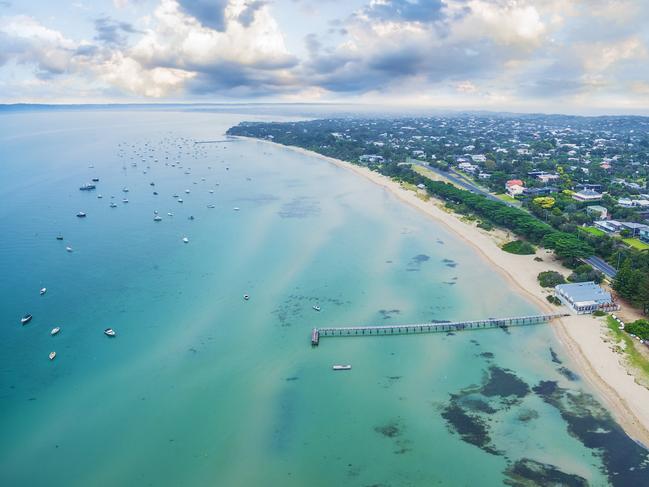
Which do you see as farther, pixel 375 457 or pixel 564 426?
pixel 564 426

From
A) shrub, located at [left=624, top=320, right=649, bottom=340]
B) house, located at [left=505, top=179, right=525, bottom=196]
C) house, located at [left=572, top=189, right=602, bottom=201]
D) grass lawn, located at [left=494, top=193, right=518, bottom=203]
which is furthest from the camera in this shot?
house, located at [left=505, top=179, right=525, bottom=196]

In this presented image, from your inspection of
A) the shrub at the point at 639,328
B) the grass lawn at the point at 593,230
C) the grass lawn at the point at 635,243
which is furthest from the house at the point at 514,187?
the shrub at the point at 639,328

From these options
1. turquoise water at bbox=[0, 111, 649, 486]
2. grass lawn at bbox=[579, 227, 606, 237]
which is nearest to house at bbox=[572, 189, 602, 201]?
grass lawn at bbox=[579, 227, 606, 237]

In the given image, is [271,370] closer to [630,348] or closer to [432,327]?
[432,327]

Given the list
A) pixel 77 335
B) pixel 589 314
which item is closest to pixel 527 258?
pixel 589 314

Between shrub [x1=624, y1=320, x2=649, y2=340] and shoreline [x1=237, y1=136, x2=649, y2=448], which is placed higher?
shrub [x1=624, y1=320, x2=649, y2=340]

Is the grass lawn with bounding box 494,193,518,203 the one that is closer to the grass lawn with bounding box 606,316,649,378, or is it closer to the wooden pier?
the wooden pier

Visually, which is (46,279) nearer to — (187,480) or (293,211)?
(187,480)
